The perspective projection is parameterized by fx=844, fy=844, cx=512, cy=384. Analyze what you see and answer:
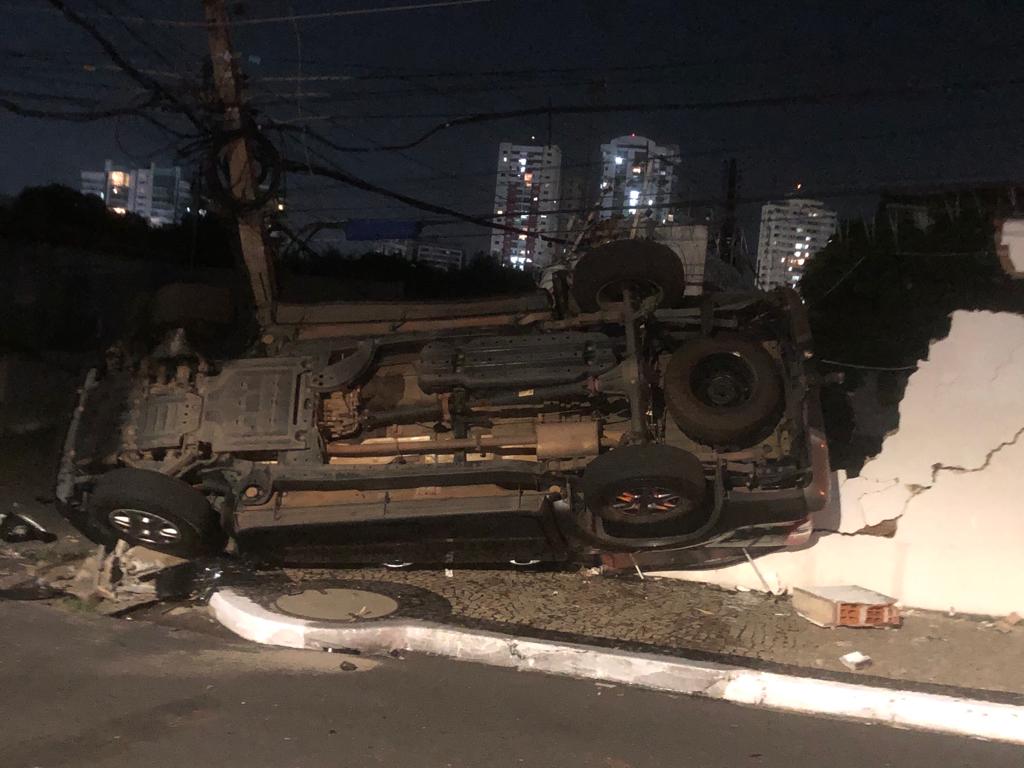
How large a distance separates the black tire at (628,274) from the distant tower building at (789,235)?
11468mm

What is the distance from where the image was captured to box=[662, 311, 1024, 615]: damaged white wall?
6.08 m

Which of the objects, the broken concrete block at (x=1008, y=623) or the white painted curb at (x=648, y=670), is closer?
the white painted curb at (x=648, y=670)

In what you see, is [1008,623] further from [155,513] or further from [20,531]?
[20,531]

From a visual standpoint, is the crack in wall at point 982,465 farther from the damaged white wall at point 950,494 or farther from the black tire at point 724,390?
the black tire at point 724,390

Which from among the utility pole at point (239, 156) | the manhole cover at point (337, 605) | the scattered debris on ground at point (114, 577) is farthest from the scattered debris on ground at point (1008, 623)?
the utility pole at point (239, 156)

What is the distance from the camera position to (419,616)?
18.9ft

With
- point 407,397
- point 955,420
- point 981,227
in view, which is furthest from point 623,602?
point 981,227

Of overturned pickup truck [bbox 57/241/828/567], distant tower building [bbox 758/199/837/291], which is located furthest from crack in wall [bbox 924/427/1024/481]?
distant tower building [bbox 758/199/837/291]

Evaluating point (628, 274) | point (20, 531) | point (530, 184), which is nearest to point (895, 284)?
point (628, 274)

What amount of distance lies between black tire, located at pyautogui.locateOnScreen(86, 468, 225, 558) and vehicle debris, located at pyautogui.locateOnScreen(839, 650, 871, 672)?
4481mm

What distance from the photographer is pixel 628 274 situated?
658 cm

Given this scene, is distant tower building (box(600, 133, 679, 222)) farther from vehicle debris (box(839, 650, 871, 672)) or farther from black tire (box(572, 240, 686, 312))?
vehicle debris (box(839, 650, 871, 672))

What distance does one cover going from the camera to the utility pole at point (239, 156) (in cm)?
929

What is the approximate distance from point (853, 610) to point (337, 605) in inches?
141
